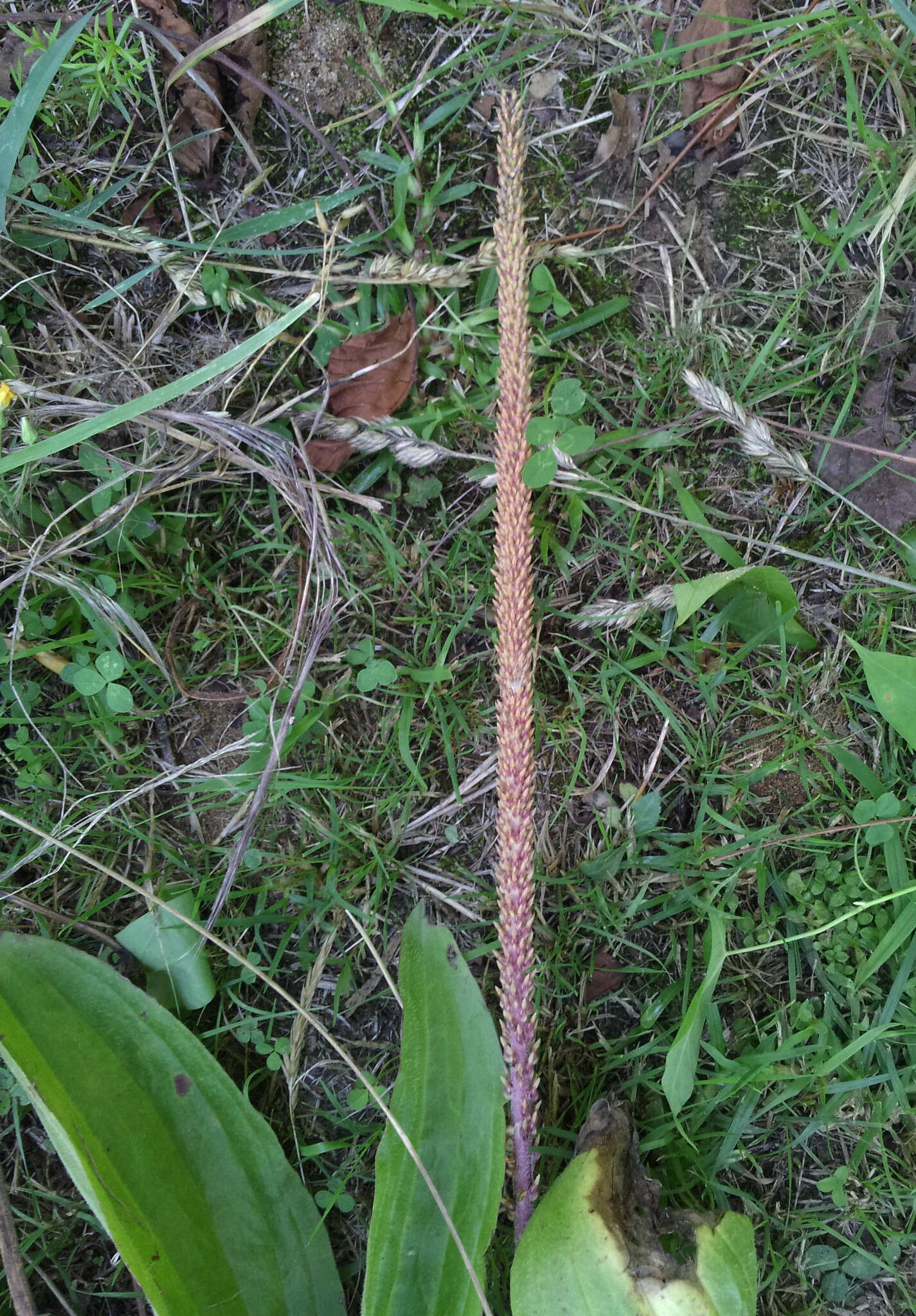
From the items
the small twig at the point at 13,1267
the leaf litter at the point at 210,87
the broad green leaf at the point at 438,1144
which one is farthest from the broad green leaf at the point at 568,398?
the small twig at the point at 13,1267

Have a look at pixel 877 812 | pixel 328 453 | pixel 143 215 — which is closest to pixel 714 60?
pixel 328 453

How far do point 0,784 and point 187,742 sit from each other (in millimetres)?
532

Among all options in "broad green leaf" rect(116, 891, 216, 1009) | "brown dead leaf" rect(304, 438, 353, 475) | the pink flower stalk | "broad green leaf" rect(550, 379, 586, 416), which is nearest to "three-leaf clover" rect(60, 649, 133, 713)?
"broad green leaf" rect(116, 891, 216, 1009)

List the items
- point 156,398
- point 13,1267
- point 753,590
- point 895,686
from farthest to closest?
point 753,590 → point 895,686 → point 13,1267 → point 156,398

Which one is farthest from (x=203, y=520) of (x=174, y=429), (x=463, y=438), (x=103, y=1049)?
(x=103, y=1049)

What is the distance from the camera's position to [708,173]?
237 centimetres

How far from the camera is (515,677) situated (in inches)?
79.3

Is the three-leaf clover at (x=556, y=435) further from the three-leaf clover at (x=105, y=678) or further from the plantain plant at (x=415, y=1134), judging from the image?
the three-leaf clover at (x=105, y=678)

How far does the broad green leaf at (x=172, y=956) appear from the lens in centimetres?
229

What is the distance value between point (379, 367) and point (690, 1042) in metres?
1.89

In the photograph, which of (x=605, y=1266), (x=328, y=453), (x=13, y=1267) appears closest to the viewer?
(x=605, y=1266)

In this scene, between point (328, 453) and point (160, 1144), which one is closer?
point (160, 1144)

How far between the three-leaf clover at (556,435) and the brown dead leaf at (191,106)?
1.17m

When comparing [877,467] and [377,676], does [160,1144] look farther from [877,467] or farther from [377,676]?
[877,467]
